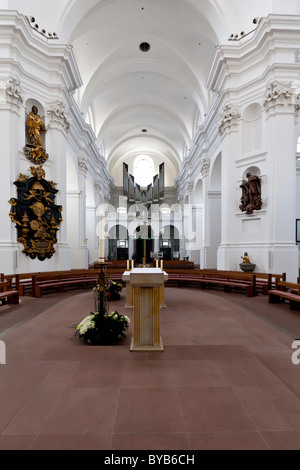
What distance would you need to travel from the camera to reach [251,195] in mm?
9711

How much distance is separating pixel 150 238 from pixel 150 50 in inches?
545

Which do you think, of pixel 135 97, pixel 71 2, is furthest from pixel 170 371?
pixel 135 97

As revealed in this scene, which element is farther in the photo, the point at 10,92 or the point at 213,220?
the point at 213,220

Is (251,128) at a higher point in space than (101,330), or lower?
higher

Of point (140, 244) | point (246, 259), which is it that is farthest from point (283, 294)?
point (140, 244)

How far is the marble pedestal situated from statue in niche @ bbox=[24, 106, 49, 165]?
8.05 metres

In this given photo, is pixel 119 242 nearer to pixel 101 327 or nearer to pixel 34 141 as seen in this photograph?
pixel 34 141

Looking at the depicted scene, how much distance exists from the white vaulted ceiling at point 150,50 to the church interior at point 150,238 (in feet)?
0.24

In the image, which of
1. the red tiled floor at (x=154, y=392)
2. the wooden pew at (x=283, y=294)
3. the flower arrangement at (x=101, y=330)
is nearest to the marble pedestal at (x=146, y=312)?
the red tiled floor at (x=154, y=392)

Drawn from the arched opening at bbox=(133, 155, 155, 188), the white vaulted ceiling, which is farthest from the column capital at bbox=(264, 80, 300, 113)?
the arched opening at bbox=(133, 155, 155, 188)

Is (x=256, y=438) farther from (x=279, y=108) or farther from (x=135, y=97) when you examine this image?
(x=135, y=97)

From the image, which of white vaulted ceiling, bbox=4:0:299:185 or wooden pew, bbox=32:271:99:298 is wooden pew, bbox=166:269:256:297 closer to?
wooden pew, bbox=32:271:99:298

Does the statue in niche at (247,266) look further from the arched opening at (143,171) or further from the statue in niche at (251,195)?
the arched opening at (143,171)

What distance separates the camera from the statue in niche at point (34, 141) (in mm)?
9336
